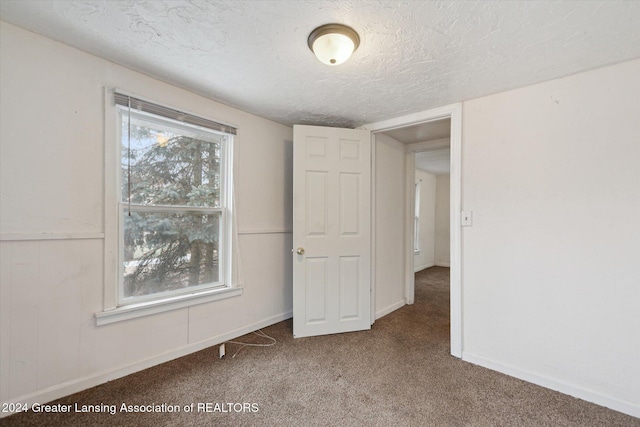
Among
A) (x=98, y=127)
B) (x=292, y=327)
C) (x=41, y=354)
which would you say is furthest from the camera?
(x=292, y=327)

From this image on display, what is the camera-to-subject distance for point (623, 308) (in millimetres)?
1688

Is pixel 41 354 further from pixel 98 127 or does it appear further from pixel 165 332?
pixel 98 127

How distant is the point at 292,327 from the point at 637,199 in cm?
283

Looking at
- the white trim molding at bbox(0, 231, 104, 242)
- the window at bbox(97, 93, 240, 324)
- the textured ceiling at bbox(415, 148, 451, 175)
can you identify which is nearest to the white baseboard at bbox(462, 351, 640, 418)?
the window at bbox(97, 93, 240, 324)

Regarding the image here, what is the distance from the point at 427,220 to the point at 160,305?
232 inches

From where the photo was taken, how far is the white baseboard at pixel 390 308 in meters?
3.18

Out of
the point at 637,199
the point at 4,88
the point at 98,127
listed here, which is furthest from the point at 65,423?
the point at 637,199

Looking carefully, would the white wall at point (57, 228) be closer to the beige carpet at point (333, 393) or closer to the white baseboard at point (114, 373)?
the white baseboard at point (114, 373)

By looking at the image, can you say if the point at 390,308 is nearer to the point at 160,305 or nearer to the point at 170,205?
the point at 160,305

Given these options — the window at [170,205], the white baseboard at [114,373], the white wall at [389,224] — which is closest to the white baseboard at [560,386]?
the white wall at [389,224]

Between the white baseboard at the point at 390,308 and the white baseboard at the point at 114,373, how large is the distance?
144 centimetres

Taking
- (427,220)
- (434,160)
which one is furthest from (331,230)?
(427,220)

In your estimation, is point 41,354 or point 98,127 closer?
point 41,354

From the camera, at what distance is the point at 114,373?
1.87m
